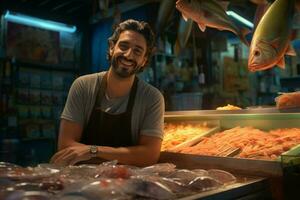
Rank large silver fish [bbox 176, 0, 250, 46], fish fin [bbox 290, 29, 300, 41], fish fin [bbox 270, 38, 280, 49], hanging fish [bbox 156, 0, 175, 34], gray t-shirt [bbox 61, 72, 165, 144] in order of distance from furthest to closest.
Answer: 1. hanging fish [bbox 156, 0, 175, 34]
2. gray t-shirt [bbox 61, 72, 165, 144]
3. large silver fish [bbox 176, 0, 250, 46]
4. fish fin [bbox 290, 29, 300, 41]
5. fish fin [bbox 270, 38, 280, 49]

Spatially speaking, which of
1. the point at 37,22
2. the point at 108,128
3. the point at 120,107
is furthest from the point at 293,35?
the point at 37,22

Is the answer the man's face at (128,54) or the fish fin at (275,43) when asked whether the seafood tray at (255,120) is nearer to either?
the fish fin at (275,43)

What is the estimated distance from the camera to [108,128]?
2.35m

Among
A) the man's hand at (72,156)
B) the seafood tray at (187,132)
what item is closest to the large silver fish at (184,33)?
the seafood tray at (187,132)

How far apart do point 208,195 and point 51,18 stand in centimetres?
583

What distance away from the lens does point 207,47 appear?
682cm

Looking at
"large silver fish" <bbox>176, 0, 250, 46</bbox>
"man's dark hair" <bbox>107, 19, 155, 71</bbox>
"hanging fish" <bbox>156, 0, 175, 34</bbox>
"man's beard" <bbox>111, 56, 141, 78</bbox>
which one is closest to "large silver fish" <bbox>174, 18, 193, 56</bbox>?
"hanging fish" <bbox>156, 0, 175, 34</bbox>

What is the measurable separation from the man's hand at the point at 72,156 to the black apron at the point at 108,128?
0.37 m

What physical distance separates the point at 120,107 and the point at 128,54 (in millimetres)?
398

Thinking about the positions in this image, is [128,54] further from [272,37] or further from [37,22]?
[37,22]

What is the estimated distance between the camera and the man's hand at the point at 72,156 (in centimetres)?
192

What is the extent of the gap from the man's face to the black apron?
20 cm

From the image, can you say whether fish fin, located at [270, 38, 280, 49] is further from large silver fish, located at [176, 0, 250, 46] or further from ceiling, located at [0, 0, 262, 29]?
ceiling, located at [0, 0, 262, 29]

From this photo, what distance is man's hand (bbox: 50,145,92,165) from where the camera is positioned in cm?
192
